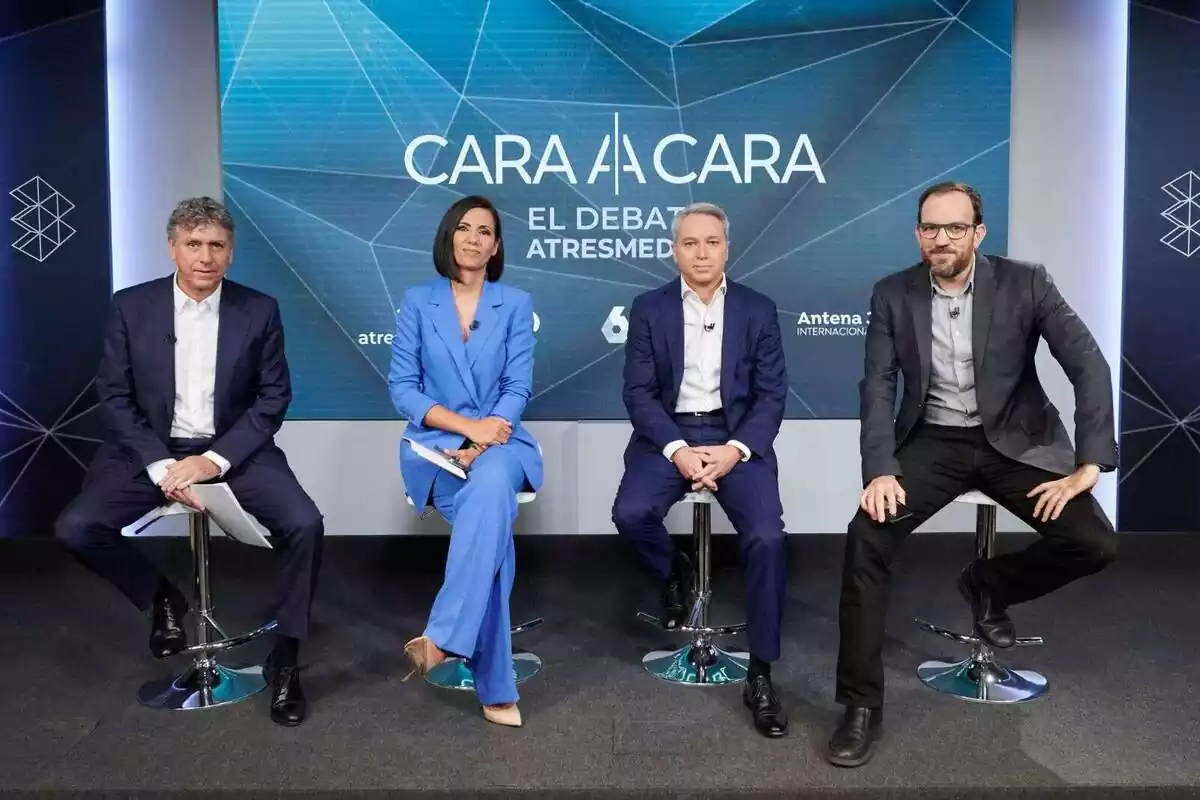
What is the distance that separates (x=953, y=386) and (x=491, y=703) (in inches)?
67.4

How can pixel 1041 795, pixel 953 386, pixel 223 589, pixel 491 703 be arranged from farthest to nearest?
pixel 223 589, pixel 953 386, pixel 491 703, pixel 1041 795

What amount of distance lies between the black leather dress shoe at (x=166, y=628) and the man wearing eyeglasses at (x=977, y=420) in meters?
2.05

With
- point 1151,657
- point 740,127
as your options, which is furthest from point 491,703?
point 740,127

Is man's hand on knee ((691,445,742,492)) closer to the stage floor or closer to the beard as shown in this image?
the stage floor

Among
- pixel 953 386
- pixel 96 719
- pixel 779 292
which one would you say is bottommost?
pixel 96 719

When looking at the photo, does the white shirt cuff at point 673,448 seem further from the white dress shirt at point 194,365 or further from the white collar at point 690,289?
the white dress shirt at point 194,365

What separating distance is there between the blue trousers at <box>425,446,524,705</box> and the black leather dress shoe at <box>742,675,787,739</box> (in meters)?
0.69

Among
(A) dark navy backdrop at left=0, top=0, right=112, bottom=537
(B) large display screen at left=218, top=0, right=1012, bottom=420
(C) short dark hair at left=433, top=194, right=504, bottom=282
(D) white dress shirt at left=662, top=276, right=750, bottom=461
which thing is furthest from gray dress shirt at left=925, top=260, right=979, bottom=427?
(A) dark navy backdrop at left=0, top=0, right=112, bottom=537

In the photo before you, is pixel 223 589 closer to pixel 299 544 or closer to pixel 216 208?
pixel 299 544

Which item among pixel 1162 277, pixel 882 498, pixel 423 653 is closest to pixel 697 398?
pixel 882 498

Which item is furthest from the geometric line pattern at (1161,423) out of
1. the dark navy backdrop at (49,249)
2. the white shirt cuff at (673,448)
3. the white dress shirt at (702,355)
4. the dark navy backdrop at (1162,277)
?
the dark navy backdrop at (49,249)

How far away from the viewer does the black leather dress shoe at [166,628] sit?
10.3ft

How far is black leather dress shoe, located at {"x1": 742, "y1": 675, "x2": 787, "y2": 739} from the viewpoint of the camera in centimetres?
274

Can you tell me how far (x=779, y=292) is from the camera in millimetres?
4398
